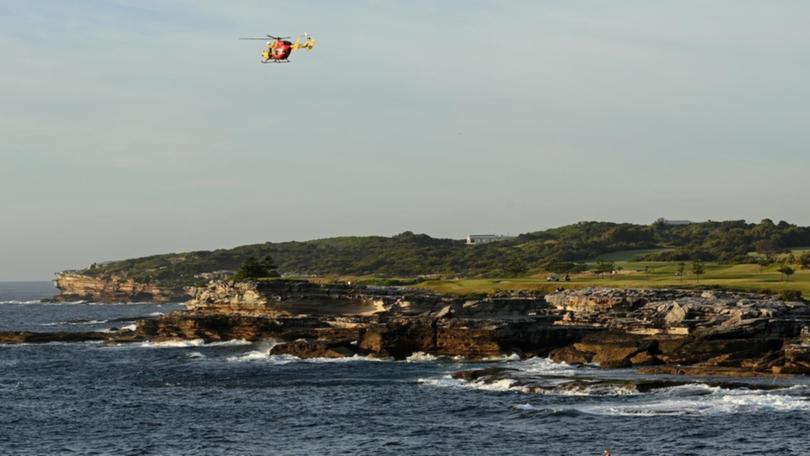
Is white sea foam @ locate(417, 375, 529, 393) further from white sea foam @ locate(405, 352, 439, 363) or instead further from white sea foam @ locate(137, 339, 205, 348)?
white sea foam @ locate(137, 339, 205, 348)

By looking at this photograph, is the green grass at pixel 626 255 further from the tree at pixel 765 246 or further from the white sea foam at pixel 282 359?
the white sea foam at pixel 282 359

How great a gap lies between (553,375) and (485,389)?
616 cm

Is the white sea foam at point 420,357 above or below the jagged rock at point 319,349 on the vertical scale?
below

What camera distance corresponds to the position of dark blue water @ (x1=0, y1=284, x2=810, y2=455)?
47250 mm

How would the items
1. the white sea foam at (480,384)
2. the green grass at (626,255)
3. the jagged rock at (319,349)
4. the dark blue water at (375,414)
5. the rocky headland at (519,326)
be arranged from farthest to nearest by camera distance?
the green grass at (626,255), the jagged rock at (319,349), the rocky headland at (519,326), the white sea foam at (480,384), the dark blue water at (375,414)

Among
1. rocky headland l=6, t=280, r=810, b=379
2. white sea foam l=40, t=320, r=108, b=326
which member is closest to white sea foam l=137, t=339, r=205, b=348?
rocky headland l=6, t=280, r=810, b=379

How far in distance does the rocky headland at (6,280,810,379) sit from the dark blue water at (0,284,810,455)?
4554mm

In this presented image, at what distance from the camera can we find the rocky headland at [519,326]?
70.1m

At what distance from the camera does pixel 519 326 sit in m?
82.3

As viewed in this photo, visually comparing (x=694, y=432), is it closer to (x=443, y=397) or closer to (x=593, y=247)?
(x=443, y=397)

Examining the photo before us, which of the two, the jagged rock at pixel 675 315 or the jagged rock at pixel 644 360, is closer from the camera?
the jagged rock at pixel 644 360

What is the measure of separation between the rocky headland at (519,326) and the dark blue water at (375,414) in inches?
179

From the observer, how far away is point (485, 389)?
63.1 m

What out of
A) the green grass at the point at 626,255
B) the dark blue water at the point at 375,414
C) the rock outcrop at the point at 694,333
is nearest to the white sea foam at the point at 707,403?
the dark blue water at the point at 375,414
